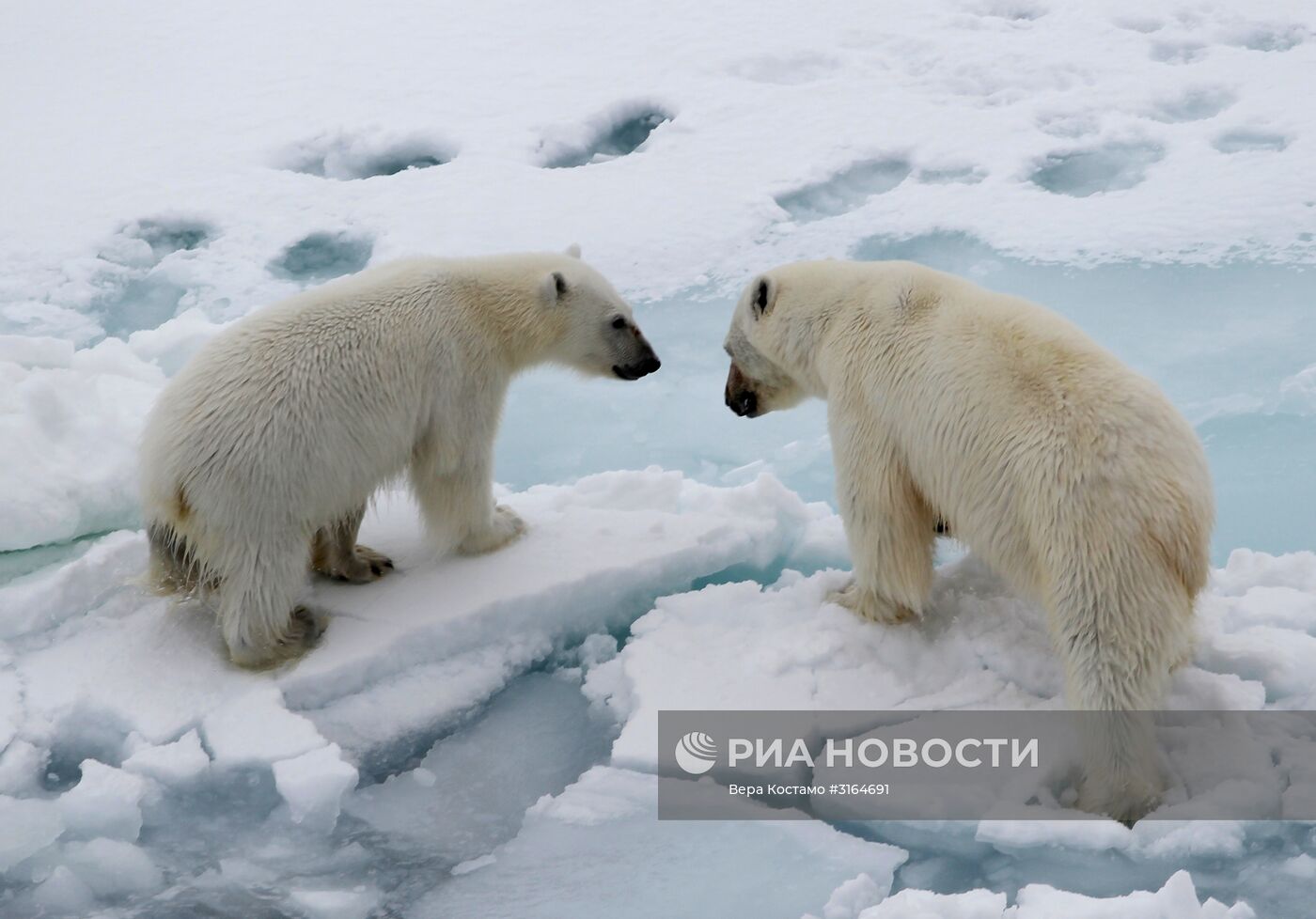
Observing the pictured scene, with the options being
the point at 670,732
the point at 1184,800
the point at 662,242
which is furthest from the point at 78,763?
the point at 662,242

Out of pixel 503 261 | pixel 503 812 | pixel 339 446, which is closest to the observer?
pixel 503 812

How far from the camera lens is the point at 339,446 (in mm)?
3719

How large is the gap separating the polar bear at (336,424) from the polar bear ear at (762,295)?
58 cm

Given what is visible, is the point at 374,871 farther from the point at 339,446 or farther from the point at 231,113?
the point at 231,113

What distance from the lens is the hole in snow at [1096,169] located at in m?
7.04

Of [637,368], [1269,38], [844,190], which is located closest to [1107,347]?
[844,190]

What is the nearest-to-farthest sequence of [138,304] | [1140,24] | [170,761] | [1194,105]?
[170,761] < [138,304] < [1194,105] < [1140,24]

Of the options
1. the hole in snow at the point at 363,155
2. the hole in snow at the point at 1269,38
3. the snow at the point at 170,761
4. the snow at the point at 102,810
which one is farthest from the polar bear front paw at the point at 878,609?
the hole in snow at the point at 1269,38

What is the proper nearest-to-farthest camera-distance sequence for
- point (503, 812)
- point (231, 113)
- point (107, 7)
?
point (503, 812) < point (231, 113) < point (107, 7)

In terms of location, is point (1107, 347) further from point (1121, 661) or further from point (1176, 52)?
point (1176, 52)

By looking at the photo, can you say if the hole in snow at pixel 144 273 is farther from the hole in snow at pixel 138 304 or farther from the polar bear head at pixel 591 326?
the polar bear head at pixel 591 326

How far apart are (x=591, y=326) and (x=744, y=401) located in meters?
0.61

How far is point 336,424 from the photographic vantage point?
12.1ft

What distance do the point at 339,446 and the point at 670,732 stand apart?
130 cm
